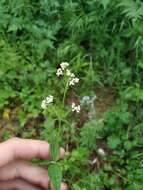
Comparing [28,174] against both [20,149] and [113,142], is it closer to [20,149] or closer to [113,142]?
[20,149]

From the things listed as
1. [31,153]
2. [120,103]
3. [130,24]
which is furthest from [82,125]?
[31,153]

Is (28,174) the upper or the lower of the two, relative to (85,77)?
lower

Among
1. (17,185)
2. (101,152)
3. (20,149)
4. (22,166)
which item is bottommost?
(101,152)

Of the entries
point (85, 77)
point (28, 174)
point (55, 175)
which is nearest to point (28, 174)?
point (28, 174)

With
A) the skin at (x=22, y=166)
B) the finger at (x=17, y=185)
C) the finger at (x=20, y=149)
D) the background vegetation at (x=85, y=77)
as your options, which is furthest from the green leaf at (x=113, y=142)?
the finger at (x=20, y=149)

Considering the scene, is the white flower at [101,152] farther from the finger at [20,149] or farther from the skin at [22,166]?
the finger at [20,149]

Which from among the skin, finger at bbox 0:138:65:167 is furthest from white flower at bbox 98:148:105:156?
finger at bbox 0:138:65:167
